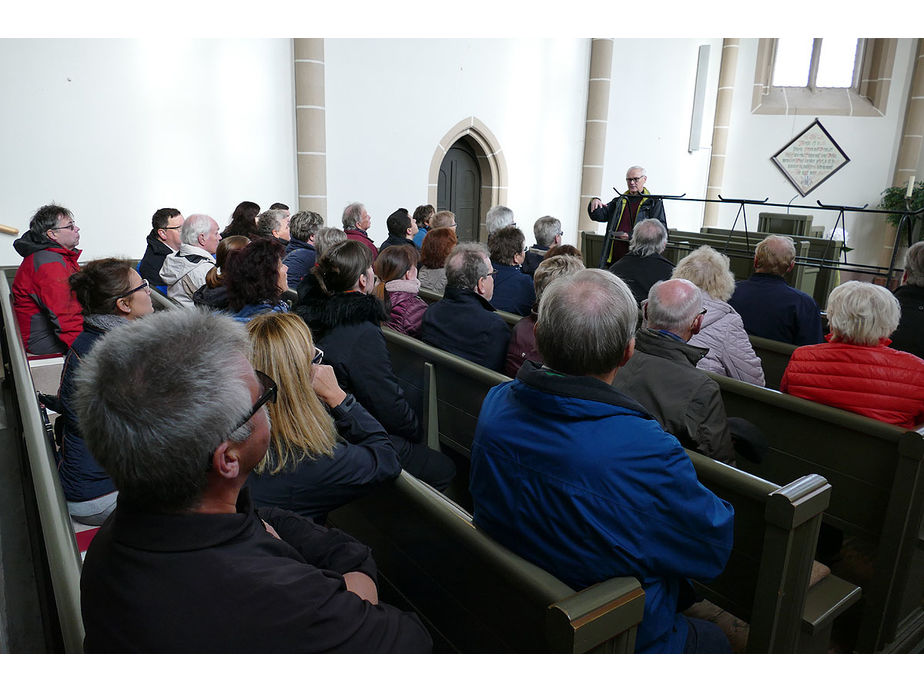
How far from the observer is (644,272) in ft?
15.1

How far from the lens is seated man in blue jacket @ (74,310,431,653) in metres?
0.92

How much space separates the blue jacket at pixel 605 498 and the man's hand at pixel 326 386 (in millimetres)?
568

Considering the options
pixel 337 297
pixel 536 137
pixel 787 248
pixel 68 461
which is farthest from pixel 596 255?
pixel 68 461

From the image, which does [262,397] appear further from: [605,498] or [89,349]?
[89,349]

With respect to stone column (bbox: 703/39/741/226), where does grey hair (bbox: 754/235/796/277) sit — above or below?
below

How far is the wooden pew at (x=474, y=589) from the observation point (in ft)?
3.81

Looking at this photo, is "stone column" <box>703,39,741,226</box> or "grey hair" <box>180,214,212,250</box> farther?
"stone column" <box>703,39,741,226</box>

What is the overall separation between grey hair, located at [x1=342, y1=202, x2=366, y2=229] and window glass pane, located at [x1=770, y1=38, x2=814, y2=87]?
10045 millimetres

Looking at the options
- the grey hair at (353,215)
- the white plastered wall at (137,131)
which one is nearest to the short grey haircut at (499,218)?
the grey hair at (353,215)

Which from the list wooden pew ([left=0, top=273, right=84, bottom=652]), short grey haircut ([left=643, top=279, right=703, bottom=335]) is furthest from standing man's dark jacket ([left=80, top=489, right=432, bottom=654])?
short grey haircut ([left=643, top=279, right=703, bottom=335])

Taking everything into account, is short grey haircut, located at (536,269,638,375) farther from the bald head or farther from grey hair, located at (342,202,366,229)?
grey hair, located at (342,202,366,229)

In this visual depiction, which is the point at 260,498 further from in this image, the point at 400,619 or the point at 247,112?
the point at 247,112

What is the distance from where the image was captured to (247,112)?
24.4 feet

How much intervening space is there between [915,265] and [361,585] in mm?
3306
